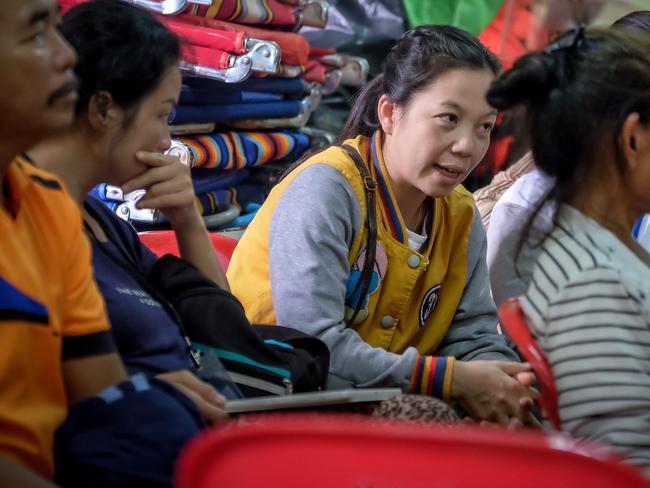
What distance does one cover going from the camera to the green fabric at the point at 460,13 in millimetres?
3277

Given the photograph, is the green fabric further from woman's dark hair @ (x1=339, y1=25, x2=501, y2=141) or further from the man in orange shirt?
the man in orange shirt

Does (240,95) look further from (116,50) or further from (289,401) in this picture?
(289,401)

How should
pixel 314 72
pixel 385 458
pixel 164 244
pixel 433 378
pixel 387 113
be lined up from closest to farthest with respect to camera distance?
pixel 385 458 < pixel 433 378 < pixel 387 113 < pixel 164 244 < pixel 314 72

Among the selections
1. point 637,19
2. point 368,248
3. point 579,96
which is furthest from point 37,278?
point 637,19

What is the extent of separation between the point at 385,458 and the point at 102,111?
2.24 feet

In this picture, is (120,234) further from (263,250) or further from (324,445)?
(324,445)

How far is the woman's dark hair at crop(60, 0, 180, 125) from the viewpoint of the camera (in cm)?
126

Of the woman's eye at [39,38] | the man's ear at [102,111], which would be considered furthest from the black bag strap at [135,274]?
the woman's eye at [39,38]

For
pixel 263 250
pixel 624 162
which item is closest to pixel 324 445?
pixel 624 162

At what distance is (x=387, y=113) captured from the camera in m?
1.83

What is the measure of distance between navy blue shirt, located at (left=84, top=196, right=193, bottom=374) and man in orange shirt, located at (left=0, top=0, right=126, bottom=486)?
0.16m

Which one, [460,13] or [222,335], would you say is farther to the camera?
[460,13]

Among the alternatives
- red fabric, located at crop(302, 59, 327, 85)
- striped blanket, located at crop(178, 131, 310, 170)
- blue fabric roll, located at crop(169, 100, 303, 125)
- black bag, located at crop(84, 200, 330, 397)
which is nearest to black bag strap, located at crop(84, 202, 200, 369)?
black bag, located at crop(84, 200, 330, 397)

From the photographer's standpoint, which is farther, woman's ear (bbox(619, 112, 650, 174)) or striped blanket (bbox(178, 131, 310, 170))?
striped blanket (bbox(178, 131, 310, 170))
